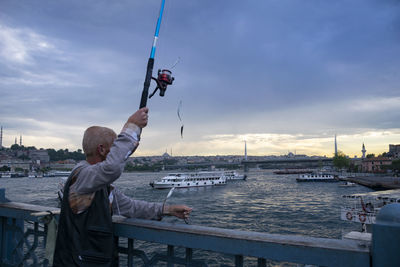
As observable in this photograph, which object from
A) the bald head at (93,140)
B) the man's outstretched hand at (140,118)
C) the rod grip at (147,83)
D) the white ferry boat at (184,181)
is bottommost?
the white ferry boat at (184,181)

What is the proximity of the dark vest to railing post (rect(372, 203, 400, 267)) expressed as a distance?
4.06 feet

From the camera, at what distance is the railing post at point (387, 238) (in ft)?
3.54

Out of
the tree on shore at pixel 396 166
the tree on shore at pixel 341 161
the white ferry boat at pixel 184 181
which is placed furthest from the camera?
the tree on shore at pixel 341 161

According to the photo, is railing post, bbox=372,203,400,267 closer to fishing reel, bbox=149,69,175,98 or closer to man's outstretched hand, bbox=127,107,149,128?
man's outstretched hand, bbox=127,107,149,128

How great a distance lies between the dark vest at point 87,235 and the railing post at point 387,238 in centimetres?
124

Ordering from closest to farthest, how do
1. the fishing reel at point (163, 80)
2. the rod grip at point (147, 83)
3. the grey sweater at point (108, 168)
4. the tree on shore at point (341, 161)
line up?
the grey sweater at point (108, 168)
the rod grip at point (147, 83)
the fishing reel at point (163, 80)
the tree on shore at point (341, 161)

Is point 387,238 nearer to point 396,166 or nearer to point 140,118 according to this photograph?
point 140,118

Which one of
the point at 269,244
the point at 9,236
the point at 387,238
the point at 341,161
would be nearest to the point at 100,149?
the point at 269,244

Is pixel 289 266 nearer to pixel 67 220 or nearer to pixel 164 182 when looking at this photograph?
pixel 67 220

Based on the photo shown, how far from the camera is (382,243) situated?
1098 millimetres

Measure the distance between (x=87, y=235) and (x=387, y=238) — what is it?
4.47 feet

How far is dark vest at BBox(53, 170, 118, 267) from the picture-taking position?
1.48 m

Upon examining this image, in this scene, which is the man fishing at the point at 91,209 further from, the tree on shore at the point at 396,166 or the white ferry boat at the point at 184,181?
the tree on shore at the point at 396,166

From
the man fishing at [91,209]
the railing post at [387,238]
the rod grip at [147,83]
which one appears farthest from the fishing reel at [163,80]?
the railing post at [387,238]
